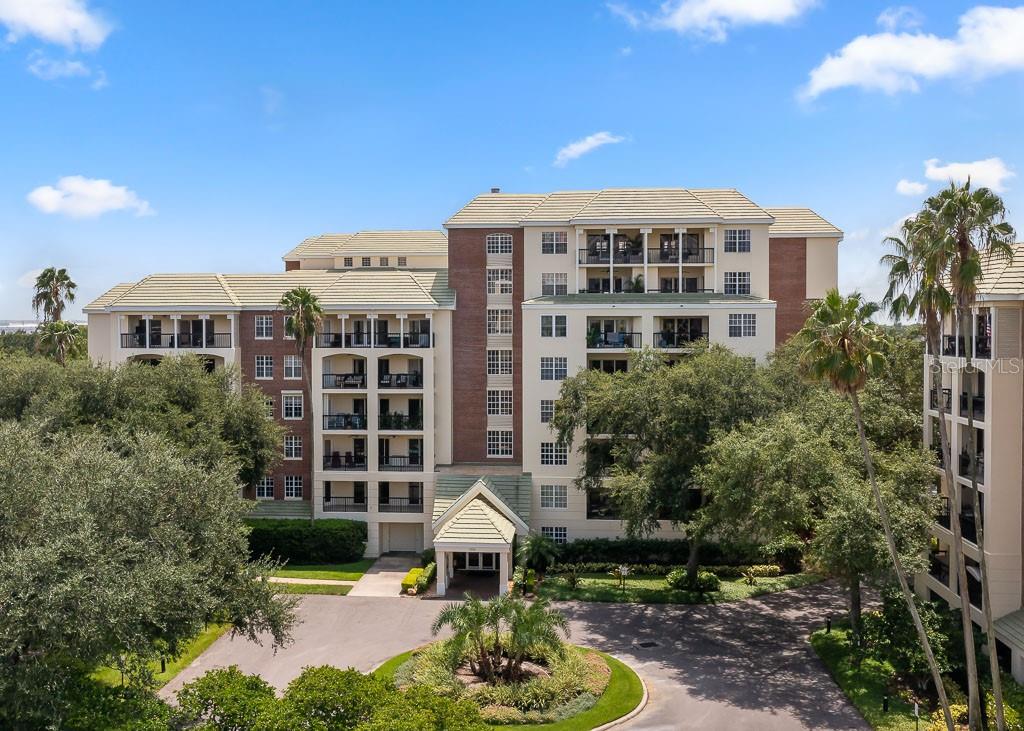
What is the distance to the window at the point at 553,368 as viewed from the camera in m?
46.9

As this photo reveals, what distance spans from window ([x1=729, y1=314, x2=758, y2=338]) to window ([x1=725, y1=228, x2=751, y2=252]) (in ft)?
19.3

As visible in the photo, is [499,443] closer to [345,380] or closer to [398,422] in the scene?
[398,422]

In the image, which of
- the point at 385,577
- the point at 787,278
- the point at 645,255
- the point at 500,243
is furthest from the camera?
the point at 787,278

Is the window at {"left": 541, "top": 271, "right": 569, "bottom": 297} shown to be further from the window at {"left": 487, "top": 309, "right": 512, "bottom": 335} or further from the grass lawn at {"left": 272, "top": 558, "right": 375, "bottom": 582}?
the grass lawn at {"left": 272, "top": 558, "right": 375, "bottom": 582}

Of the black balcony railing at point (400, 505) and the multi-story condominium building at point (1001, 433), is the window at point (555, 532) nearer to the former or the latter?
the black balcony railing at point (400, 505)

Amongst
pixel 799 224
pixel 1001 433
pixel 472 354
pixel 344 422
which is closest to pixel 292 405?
pixel 344 422

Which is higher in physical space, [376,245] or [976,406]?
[376,245]

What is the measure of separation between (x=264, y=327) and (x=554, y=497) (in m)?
21.3

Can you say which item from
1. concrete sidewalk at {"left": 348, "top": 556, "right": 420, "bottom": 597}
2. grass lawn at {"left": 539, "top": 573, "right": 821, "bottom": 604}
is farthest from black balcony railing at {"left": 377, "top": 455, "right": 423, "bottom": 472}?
grass lawn at {"left": 539, "top": 573, "right": 821, "bottom": 604}

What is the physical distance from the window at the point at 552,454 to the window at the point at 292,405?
52.2ft

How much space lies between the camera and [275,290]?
51.7m

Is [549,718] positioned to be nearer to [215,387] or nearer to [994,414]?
[994,414]

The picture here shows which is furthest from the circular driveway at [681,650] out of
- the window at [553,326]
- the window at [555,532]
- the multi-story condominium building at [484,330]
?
the window at [553,326]

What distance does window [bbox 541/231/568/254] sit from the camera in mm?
50594
